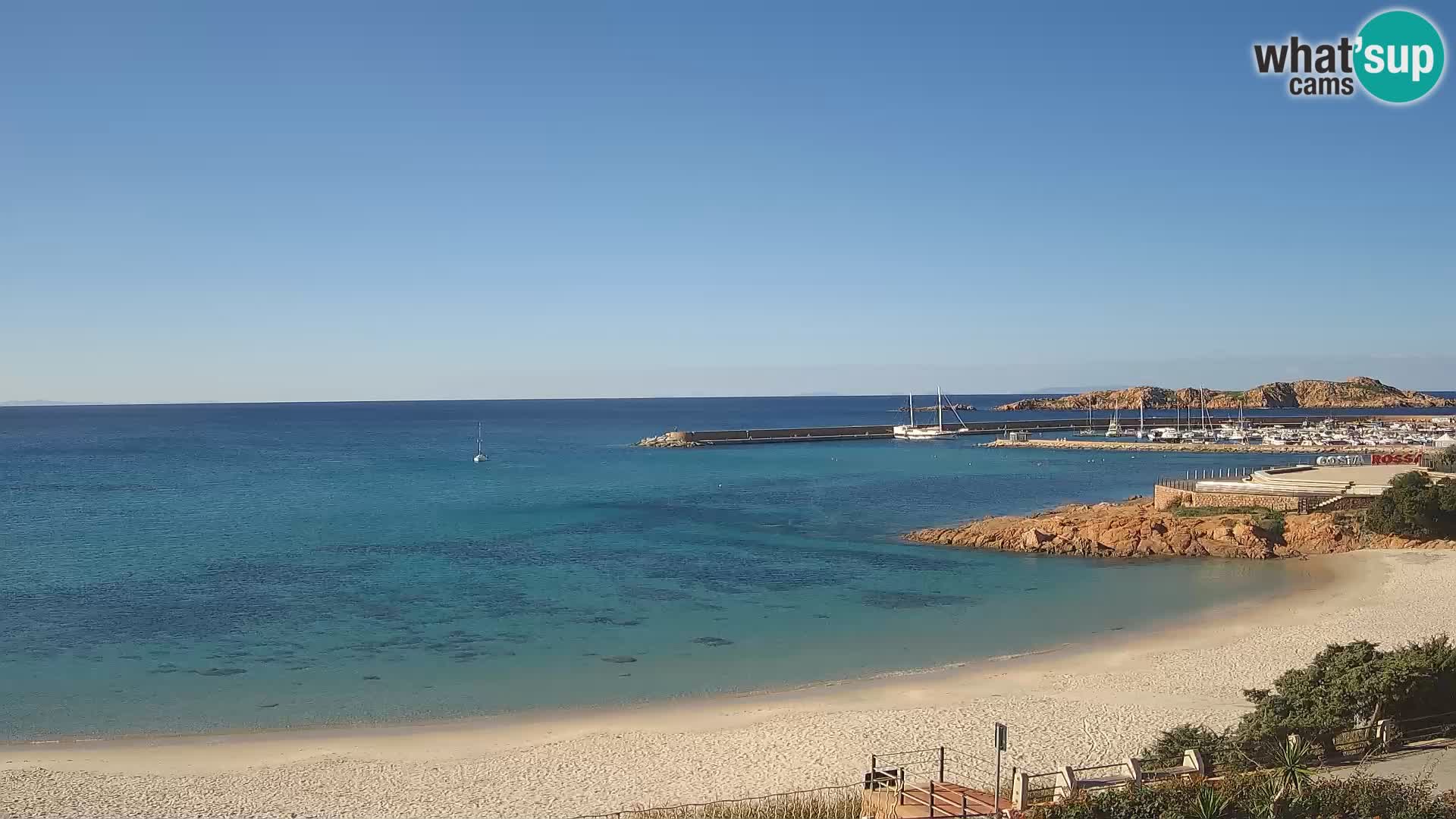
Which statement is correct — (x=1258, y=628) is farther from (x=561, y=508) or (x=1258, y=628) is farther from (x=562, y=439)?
(x=562, y=439)

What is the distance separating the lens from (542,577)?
37625 millimetres

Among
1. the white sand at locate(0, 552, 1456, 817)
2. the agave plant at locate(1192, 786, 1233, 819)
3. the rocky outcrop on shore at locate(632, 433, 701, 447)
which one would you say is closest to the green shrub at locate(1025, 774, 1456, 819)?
the agave plant at locate(1192, 786, 1233, 819)

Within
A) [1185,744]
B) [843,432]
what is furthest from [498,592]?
[843,432]

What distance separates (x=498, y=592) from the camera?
1377 inches

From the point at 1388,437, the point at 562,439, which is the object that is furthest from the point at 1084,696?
the point at 562,439

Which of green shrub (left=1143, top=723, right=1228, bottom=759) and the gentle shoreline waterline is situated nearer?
green shrub (left=1143, top=723, right=1228, bottom=759)

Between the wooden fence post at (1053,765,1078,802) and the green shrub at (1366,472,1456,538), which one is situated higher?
the green shrub at (1366,472,1456,538)

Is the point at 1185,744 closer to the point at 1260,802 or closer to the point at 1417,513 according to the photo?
the point at 1260,802

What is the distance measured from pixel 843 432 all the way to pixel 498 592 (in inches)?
3679

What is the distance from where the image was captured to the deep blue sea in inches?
953

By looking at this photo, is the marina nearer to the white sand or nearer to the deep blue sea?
the deep blue sea

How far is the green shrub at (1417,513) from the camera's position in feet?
128

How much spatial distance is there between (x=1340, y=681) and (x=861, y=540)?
28.7 metres

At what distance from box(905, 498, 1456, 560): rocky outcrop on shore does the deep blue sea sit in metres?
1.57
